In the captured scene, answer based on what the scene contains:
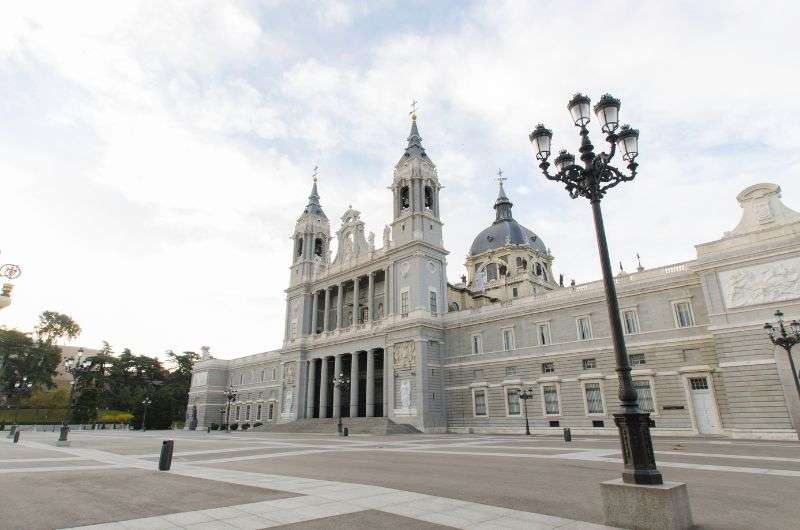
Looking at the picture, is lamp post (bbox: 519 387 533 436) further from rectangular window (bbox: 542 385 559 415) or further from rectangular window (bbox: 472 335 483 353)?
rectangular window (bbox: 472 335 483 353)

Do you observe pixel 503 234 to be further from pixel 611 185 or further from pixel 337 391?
pixel 611 185

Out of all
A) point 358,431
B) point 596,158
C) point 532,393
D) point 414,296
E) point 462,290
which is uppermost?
point 462,290

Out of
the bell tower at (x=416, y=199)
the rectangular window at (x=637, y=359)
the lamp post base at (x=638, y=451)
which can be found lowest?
the lamp post base at (x=638, y=451)

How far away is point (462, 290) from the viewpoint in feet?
202

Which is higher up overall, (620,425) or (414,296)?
(414,296)

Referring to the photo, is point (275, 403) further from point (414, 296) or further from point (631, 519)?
point (631, 519)

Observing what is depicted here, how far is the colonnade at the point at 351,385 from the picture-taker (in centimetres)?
4766

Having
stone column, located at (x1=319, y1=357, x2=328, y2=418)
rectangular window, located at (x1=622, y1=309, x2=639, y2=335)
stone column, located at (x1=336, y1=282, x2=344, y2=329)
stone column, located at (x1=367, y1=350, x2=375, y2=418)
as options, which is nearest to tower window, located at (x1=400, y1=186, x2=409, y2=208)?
stone column, located at (x1=336, y1=282, x2=344, y2=329)

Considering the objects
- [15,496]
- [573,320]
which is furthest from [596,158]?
[573,320]

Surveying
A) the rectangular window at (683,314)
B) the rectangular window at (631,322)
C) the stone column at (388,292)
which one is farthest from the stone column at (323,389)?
the rectangular window at (683,314)

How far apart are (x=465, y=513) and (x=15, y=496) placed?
30.2 ft

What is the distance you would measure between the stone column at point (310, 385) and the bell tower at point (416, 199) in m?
19.2

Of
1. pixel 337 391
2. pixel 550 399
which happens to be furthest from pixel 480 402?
pixel 337 391

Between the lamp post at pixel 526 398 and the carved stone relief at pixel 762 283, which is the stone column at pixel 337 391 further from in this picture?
the carved stone relief at pixel 762 283
